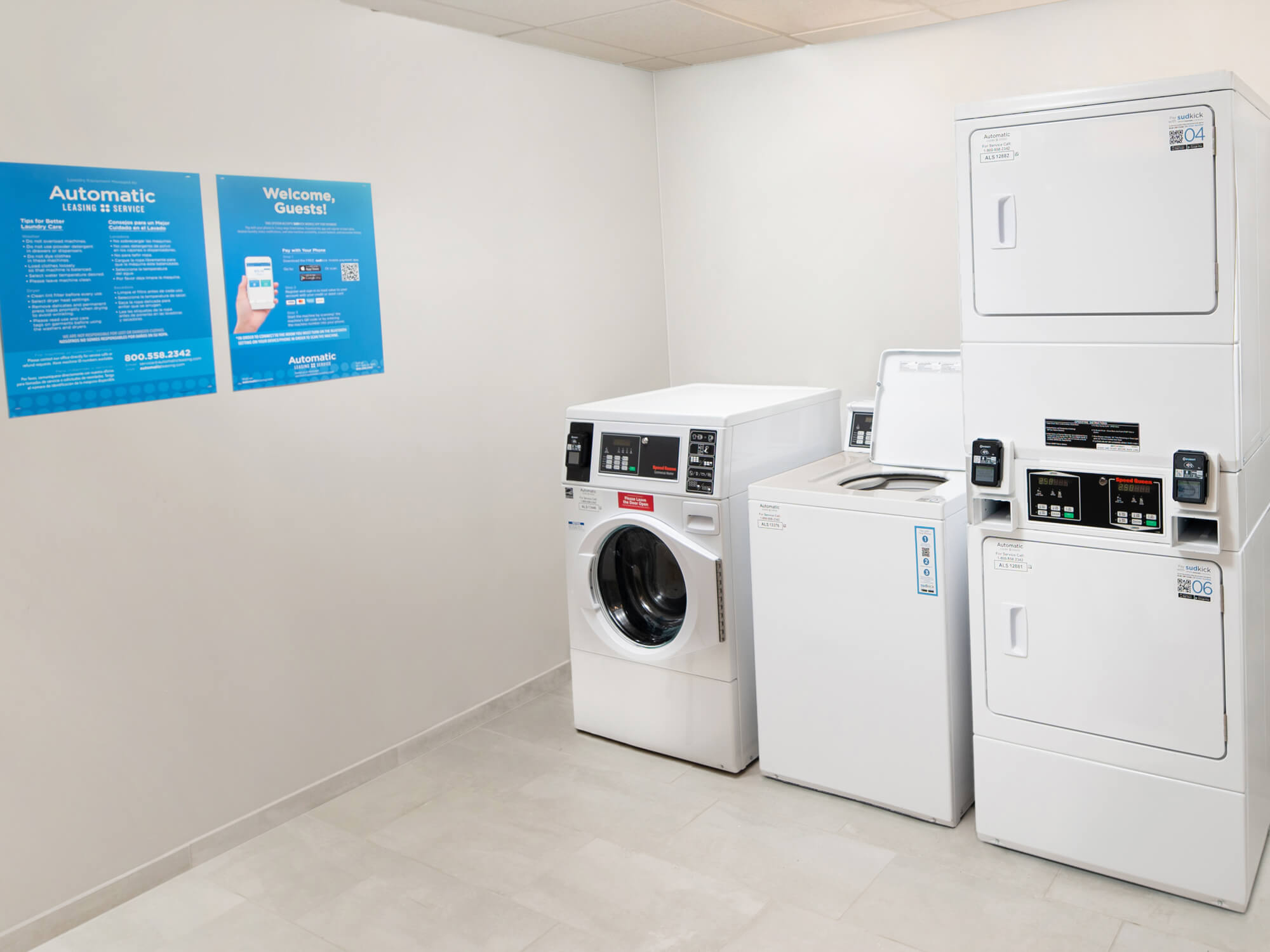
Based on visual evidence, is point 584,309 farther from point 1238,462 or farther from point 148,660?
point 1238,462

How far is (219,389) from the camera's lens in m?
2.83

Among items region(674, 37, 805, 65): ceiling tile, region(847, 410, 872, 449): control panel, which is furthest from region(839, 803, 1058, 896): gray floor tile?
region(674, 37, 805, 65): ceiling tile

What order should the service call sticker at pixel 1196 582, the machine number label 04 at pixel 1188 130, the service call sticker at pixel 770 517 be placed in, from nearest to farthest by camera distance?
the machine number label 04 at pixel 1188 130 → the service call sticker at pixel 1196 582 → the service call sticker at pixel 770 517

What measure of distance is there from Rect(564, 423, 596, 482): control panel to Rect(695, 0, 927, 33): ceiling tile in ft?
4.44

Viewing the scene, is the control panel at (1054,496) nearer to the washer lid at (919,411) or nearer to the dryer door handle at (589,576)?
the washer lid at (919,411)

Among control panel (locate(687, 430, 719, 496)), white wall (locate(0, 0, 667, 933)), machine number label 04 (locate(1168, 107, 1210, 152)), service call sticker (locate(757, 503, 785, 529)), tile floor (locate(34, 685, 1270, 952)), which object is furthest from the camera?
control panel (locate(687, 430, 719, 496))

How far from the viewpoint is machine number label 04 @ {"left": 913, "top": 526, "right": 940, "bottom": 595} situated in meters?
2.71

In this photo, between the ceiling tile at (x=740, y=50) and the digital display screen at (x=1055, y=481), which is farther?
the ceiling tile at (x=740, y=50)

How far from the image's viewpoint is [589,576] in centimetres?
341

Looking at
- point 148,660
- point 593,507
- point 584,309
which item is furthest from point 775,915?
point 584,309

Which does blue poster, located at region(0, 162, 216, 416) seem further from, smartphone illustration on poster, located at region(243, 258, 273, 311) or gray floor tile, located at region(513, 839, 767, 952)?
gray floor tile, located at region(513, 839, 767, 952)

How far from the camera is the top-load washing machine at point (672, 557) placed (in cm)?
314

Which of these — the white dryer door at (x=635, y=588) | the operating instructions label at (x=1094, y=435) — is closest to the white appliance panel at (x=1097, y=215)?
the operating instructions label at (x=1094, y=435)

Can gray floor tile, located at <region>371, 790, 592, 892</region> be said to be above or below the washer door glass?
below
